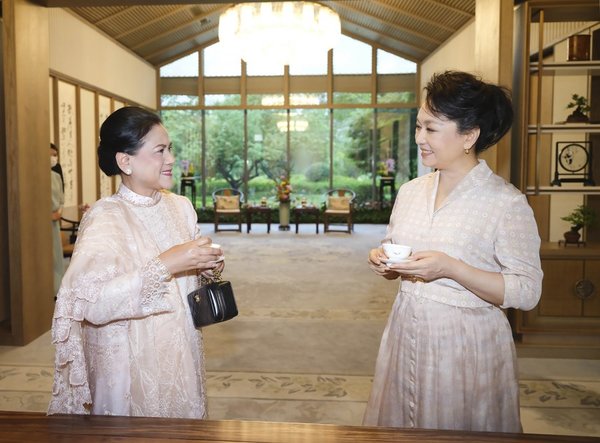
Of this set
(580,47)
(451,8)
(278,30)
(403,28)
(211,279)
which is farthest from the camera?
(403,28)

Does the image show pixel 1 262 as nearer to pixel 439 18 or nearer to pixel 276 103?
pixel 439 18

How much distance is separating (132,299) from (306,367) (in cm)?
251

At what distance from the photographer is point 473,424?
1.81 m

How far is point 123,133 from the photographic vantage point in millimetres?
1828

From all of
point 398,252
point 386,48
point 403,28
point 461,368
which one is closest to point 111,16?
point 403,28

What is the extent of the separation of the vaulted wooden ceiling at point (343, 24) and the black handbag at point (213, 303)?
8.85 metres

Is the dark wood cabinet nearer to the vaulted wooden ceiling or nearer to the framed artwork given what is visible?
the framed artwork

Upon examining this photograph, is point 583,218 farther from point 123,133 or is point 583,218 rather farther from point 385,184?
point 385,184

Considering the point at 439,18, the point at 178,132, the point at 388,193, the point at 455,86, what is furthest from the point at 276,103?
the point at 455,86

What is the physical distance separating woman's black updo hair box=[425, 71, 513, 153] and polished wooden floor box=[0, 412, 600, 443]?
0.95m

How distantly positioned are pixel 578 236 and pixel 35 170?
441 centimetres

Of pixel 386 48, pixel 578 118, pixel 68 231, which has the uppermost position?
pixel 386 48

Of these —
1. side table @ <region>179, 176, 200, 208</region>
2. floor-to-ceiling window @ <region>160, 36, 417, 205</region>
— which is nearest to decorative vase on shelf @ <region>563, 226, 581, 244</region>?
floor-to-ceiling window @ <region>160, 36, 417, 205</region>

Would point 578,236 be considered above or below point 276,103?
below
